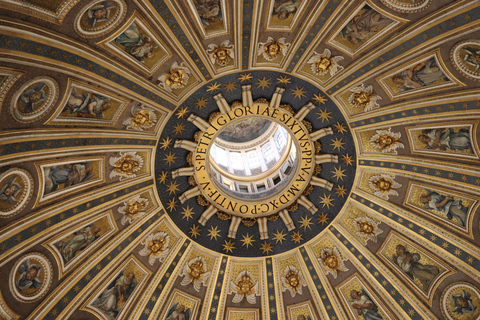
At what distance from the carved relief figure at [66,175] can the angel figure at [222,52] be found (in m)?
6.68

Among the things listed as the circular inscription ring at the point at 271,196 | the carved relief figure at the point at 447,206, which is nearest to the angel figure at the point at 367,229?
the carved relief figure at the point at 447,206

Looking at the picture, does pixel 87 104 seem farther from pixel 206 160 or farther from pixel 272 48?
pixel 272 48

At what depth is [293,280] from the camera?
67.7 feet

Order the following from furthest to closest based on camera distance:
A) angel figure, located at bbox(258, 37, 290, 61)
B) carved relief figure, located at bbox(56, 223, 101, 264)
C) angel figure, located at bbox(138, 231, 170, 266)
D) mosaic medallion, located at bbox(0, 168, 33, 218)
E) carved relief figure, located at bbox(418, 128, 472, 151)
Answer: angel figure, located at bbox(138, 231, 170, 266)
carved relief figure, located at bbox(56, 223, 101, 264)
carved relief figure, located at bbox(418, 128, 472, 151)
angel figure, located at bbox(258, 37, 290, 61)
mosaic medallion, located at bbox(0, 168, 33, 218)

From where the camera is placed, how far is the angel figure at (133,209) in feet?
60.6

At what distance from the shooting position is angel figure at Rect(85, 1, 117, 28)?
1304cm

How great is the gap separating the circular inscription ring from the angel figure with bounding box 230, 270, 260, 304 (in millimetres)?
3111

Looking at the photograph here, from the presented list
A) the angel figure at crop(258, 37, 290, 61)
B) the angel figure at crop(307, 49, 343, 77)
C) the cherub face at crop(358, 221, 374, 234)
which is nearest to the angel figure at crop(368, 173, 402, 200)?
the cherub face at crop(358, 221, 374, 234)

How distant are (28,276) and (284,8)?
45.6ft

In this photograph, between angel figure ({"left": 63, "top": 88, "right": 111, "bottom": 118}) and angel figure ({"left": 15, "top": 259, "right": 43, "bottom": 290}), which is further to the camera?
angel figure ({"left": 15, "top": 259, "right": 43, "bottom": 290})

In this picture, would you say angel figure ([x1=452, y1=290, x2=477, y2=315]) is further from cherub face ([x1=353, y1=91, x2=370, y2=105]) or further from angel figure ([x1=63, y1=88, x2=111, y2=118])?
angel figure ([x1=63, y1=88, x2=111, y2=118])

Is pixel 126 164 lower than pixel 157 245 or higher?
higher

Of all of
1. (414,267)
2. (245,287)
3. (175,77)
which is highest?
(175,77)

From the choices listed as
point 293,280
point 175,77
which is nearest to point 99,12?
point 175,77
